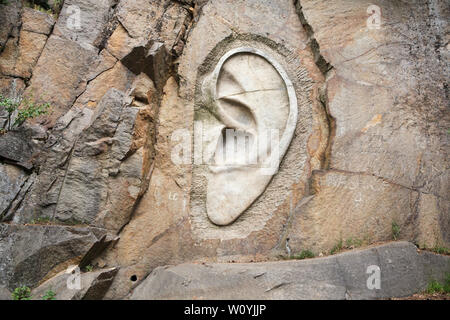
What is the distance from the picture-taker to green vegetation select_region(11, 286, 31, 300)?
3.89 meters

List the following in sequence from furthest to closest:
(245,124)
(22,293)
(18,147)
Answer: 1. (245,124)
2. (18,147)
3. (22,293)

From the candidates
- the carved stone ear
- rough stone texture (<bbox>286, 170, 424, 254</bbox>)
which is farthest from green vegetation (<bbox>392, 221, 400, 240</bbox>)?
the carved stone ear

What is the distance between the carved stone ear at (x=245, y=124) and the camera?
198 inches

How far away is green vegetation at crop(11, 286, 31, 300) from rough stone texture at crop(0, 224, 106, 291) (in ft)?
0.23

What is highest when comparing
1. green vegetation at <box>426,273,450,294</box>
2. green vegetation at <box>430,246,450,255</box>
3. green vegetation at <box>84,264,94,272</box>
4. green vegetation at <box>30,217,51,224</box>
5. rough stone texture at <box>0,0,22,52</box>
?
rough stone texture at <box>0,0,22,52</box>

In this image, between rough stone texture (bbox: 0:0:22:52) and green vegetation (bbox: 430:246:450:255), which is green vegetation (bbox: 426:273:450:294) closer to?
green vegetation (bbox: 430:246:450:255)

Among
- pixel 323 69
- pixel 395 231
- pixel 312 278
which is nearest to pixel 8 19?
pixel 323 69

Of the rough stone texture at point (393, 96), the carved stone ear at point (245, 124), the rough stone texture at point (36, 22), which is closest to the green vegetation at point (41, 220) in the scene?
the carved stone ear at point (245, 124)

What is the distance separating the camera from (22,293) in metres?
3.94

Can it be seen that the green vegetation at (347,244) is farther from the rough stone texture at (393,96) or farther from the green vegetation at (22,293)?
the green vegetation at (22,293)

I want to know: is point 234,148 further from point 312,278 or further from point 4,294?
point 4,294

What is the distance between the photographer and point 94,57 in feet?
17.5

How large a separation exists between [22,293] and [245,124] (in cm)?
311

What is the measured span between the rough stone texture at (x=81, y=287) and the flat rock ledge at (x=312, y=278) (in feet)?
1.14
